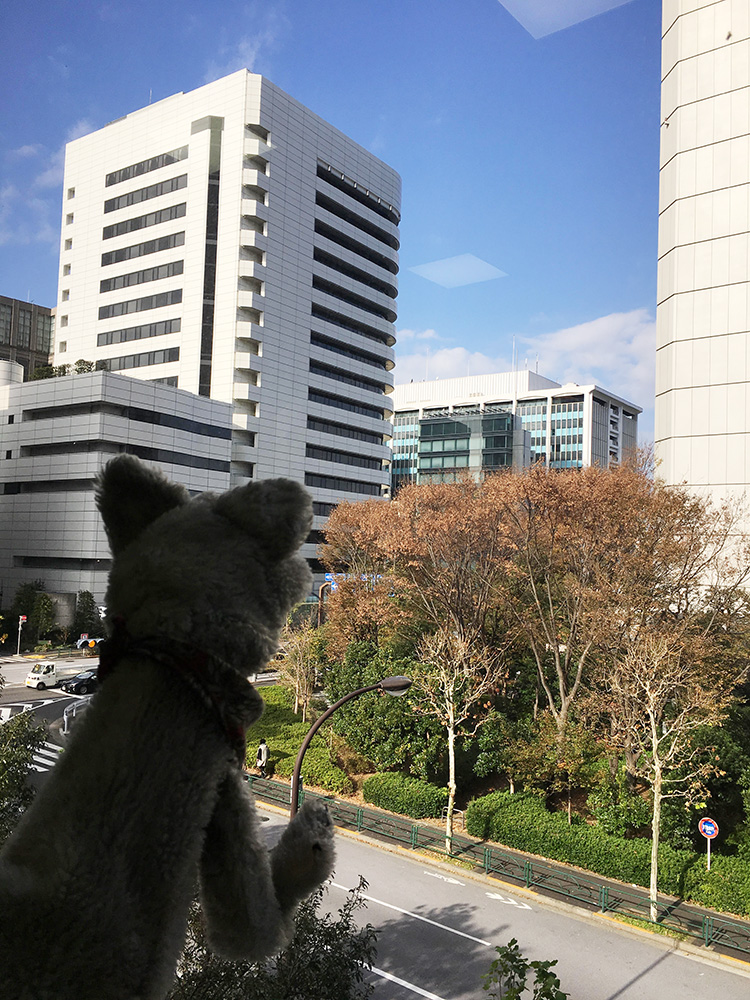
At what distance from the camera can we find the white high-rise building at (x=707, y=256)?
12.9 m

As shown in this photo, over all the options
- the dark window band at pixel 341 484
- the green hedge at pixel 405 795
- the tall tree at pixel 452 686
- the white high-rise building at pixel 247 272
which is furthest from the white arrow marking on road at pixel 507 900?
the dark window band at pixel 341 484

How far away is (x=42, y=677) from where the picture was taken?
2169cm

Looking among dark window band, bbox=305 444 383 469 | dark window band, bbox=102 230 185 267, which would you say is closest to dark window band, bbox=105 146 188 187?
dark window band, bbox=102 230 185 267

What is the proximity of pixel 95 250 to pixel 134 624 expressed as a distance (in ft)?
137

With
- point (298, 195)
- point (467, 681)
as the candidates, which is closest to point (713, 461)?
point (467, 681)

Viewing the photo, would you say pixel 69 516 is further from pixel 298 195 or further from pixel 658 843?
pixel 298 195

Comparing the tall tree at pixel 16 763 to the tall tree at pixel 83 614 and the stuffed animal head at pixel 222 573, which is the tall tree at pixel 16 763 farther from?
the tall tree at pixel 83 614

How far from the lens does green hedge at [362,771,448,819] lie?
46.6ft

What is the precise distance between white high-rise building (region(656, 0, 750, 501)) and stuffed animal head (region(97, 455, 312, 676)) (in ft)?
44.4

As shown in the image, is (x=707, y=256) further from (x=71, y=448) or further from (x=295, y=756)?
(x=71, y=448)

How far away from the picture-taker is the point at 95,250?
123 ft

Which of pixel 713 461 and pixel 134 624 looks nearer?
pixel 134 624

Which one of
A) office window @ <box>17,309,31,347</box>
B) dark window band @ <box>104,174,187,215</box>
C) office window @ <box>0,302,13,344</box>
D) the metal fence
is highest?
dark window band @ <box>104,174,187,215</box>

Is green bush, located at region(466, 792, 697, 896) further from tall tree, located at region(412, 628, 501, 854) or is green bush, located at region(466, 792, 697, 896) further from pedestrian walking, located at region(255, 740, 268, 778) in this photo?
pedestrian walking, located at region(255, 740, 268, 778)
